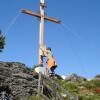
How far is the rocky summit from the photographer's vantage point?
19031mm

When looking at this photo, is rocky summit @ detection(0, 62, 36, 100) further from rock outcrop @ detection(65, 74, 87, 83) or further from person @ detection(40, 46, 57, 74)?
rock outcrop @ detection(65, 74, 87, 83)

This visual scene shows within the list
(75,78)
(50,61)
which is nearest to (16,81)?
(50,61)

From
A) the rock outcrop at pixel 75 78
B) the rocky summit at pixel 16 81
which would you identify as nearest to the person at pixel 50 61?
the rocky summit at pixel 16 81

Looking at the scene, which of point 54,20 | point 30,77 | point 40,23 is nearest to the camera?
point 30,77

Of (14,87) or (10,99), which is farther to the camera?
(14,87)

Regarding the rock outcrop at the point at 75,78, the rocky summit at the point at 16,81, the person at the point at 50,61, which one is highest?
the rock outcrop at the point at 75,78

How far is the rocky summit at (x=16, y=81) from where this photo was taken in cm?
1903

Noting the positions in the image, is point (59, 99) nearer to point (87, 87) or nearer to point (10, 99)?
point (10, 99)

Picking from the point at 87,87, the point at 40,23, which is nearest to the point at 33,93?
the point at 87,87

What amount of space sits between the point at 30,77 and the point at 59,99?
224 cm

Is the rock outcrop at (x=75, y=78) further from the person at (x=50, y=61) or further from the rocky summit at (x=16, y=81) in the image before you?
the rocky summit at (x=16, y=81)

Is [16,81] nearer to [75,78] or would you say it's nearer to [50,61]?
[50,61]

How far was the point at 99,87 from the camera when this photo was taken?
28.8 meters

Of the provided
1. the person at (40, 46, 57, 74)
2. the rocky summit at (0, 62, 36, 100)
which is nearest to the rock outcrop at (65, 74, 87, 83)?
the person at (40, 46, 57, 74)
